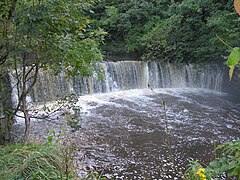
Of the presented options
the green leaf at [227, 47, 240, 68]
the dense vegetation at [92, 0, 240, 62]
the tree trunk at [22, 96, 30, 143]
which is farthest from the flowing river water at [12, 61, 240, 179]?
the dense vegetation at [92, 0, 240, 62]

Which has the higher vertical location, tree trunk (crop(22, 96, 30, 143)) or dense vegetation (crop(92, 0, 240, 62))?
dense vegetation (crop(92, 0, 240, 62))

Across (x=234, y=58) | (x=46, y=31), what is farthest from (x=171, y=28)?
(x=234, y=58)

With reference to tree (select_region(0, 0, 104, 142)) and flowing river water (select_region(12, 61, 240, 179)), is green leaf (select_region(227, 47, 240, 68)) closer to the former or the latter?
flowing river water (select_region(12, 61, 240, 179))

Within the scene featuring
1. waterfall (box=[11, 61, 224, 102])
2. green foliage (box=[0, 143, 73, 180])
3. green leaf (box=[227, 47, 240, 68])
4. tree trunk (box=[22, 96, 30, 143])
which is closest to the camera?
green leaf (box=[227, 47, 240, 68])

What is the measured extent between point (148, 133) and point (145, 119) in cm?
117

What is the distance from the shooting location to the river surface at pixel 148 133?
15.4 feet

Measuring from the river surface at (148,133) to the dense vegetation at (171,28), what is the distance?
10.2 feet

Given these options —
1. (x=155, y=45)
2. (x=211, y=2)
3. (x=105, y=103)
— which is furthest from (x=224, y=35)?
(x=105, y=103)

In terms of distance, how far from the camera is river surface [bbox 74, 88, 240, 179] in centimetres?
471

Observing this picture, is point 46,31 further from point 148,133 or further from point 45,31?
point 148,133

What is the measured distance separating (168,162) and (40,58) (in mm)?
3148

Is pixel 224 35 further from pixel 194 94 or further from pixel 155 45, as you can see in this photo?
pixel 155 45

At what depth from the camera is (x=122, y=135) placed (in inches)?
247

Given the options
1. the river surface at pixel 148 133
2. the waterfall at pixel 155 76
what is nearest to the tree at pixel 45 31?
the river surface at pixel 148 133
